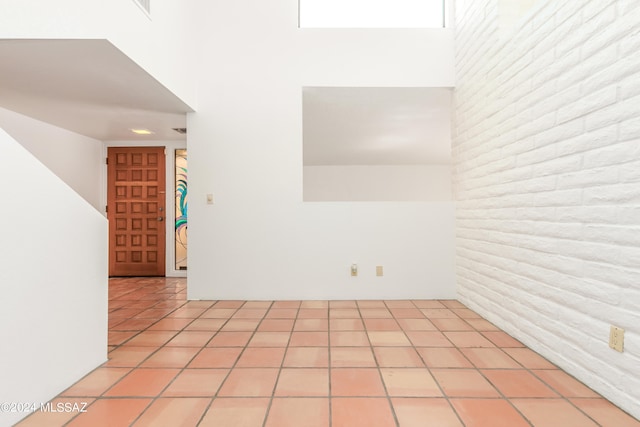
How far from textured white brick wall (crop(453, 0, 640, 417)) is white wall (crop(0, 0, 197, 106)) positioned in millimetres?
2753

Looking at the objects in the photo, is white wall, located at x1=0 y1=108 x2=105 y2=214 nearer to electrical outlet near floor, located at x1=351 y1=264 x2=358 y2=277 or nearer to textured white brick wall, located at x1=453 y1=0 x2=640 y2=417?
electrical outlet near floor, located at x1=351 y1=264 x2=358 y2=277

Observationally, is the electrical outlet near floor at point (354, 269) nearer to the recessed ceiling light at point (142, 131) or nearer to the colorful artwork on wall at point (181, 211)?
the colorful artwork on wall at point (181, 211)

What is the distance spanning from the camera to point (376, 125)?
4902mm

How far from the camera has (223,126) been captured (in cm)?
377

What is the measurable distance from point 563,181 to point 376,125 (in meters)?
3.09

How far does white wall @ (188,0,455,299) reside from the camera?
374 centimetres

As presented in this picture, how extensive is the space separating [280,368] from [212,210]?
83.8 inches

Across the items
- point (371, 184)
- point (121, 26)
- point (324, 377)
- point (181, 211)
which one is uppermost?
point (121, 26)

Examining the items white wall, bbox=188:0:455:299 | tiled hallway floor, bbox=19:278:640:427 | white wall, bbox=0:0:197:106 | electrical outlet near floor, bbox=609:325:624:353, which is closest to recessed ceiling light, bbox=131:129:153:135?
white wall, bbox=188:0:455:299

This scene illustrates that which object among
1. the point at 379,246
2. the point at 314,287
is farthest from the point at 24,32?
the point at 379,246

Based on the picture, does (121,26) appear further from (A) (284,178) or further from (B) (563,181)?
(B) (563,181)

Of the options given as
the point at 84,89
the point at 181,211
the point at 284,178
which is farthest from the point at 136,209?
the point at 284,178

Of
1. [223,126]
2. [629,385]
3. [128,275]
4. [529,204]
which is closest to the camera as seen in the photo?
[629,385]

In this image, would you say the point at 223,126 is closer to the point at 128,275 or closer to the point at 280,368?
the point at 280,368
